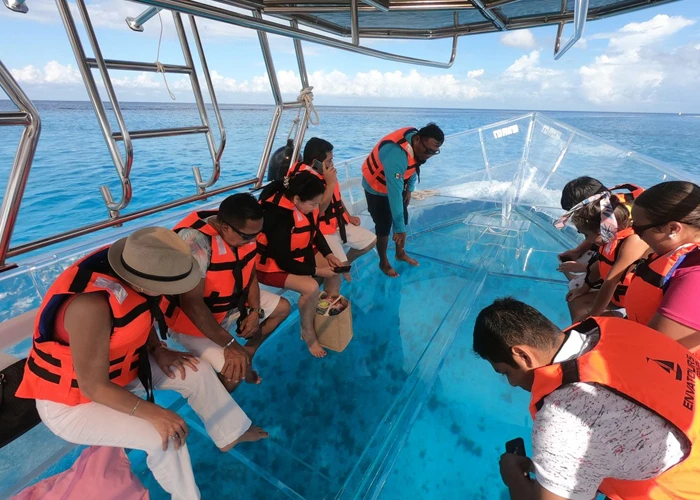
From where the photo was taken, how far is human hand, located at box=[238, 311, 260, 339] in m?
2.02

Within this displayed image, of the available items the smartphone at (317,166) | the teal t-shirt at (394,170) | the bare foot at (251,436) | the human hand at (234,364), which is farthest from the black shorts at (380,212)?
the bare foot at (251,436)

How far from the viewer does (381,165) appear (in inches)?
123

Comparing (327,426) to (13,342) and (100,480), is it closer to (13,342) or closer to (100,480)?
(100,480)

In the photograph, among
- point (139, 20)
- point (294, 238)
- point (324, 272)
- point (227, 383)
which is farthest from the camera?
point (324, 272)

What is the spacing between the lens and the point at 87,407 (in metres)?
1.36

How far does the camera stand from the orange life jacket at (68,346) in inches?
48.1

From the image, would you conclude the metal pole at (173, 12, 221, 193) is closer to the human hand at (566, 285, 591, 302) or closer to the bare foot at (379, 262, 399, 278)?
the bare foot at (379, 262, 399, 278)

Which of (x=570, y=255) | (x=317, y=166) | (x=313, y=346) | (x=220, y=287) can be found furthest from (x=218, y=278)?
(x=570, y=255)

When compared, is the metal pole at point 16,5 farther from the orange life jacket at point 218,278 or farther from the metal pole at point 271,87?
the metal pole at point 271,87

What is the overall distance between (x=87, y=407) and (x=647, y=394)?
1705 mm

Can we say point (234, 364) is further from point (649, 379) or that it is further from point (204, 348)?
point (649, 379)

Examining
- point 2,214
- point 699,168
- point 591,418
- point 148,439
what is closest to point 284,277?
point 148,439

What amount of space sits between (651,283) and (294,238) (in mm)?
1760

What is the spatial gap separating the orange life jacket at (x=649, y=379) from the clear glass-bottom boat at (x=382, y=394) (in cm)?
88
